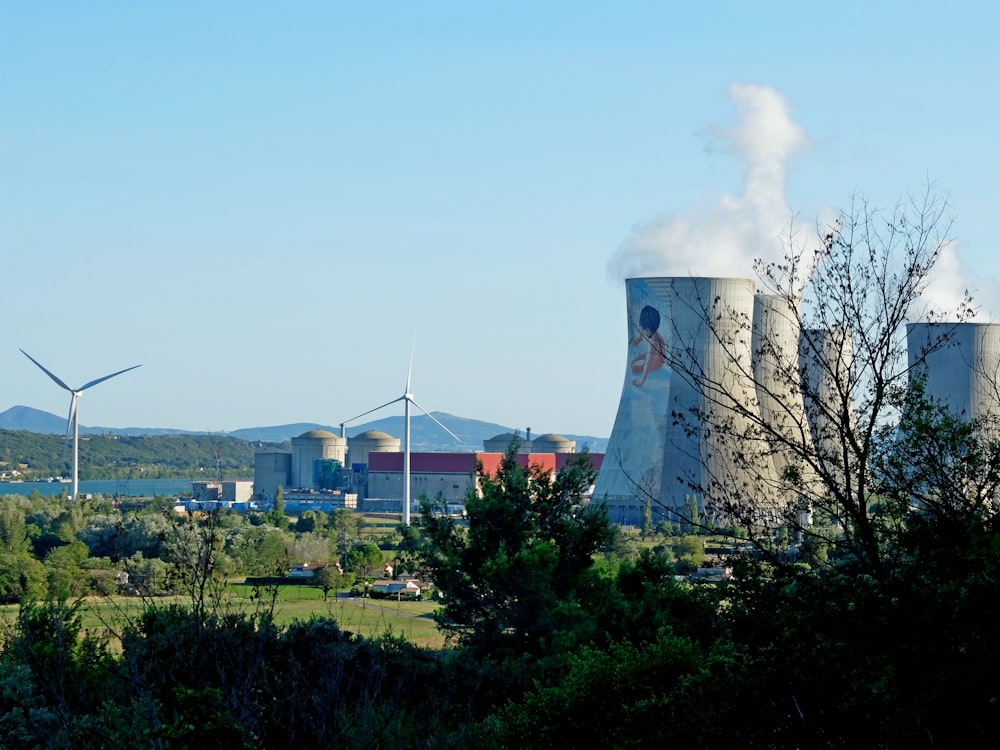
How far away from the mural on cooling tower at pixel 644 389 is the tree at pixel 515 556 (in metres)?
29.5

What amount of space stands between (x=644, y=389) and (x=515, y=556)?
33.5 m

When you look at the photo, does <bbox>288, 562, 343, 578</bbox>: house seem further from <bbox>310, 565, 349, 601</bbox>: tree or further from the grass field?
the grass field

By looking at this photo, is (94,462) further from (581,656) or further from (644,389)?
(581,656)

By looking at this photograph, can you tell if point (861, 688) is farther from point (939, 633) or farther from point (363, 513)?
point (363, 513)

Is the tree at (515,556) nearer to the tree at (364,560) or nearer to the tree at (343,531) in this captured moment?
the tree at (364,560)

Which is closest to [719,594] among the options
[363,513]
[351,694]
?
[351,694]

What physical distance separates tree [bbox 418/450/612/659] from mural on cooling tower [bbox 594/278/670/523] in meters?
29.5

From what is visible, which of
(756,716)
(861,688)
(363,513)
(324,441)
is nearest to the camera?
(861,688)

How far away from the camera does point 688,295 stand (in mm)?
46812

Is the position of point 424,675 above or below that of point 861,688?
below

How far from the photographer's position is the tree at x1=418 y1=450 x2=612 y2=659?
1862 cm

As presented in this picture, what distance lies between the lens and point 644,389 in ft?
170

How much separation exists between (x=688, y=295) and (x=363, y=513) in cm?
4856

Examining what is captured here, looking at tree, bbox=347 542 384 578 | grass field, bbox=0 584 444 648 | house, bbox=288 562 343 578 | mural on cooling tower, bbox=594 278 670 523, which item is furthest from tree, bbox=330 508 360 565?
mural on cooling tower, bbox=594 278 670 523
